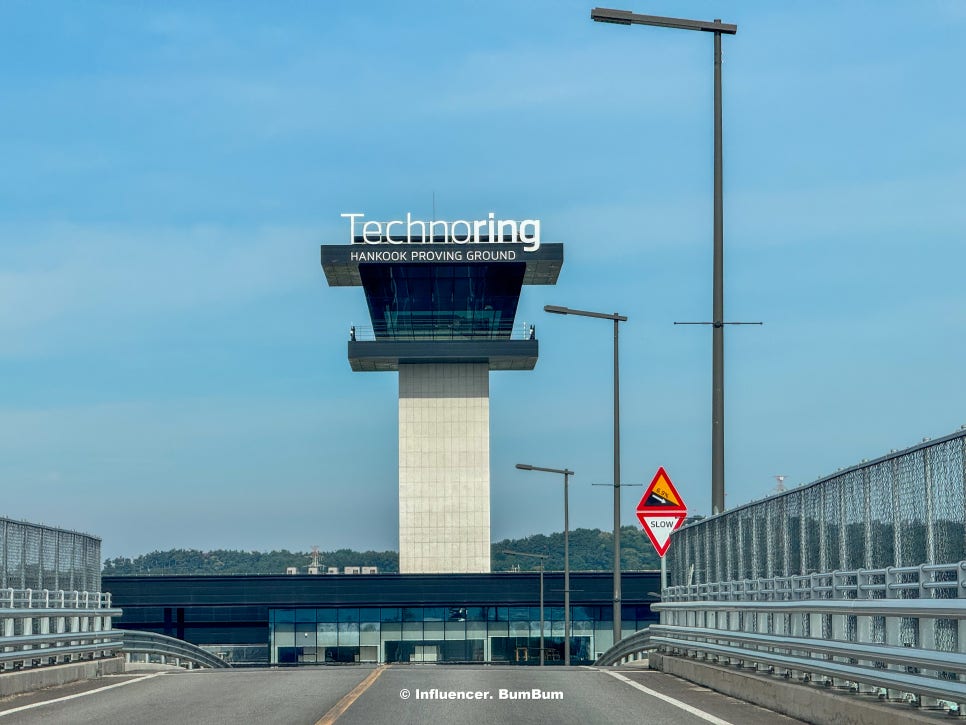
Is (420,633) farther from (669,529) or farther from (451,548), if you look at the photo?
(669,529)

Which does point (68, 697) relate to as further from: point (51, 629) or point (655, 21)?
point (655, 21)

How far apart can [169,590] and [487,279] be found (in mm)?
25732

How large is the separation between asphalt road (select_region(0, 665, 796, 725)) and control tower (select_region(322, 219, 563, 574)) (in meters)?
59.2

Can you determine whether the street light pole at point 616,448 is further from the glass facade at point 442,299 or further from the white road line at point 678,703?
the glass facade at point 442,299

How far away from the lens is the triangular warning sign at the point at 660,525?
27.9m

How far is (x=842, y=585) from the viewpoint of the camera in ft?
49.6

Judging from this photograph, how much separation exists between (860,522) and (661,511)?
12.7m

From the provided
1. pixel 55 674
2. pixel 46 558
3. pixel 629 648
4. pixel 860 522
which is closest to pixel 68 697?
pixel 55 674

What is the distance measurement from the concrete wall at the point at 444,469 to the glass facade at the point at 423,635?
9.62 ft

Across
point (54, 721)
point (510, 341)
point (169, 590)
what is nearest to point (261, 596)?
point (169, 590)

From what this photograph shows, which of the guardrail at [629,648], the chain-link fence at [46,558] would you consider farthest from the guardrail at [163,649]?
the guardrail at [629,648]

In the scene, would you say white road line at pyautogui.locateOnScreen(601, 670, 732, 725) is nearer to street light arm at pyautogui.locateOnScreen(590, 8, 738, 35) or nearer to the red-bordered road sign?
the red-bordered road sign

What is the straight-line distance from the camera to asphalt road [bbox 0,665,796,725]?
15391mm

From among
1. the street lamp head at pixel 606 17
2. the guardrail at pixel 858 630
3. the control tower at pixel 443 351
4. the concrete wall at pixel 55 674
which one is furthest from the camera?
the control tower at pixel 443 351
